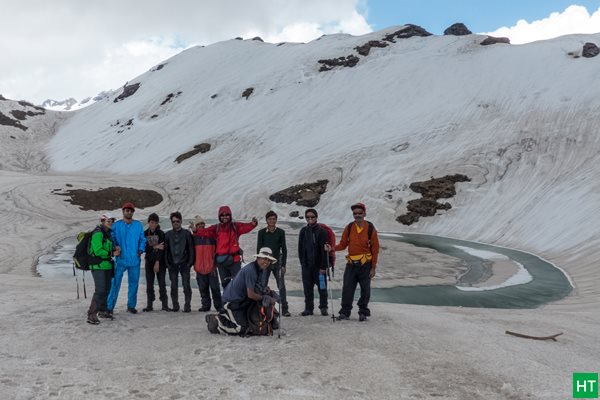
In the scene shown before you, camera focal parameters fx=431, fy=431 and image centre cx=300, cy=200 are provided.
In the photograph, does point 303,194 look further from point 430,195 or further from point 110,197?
point 110,197

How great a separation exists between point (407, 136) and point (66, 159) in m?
64.3

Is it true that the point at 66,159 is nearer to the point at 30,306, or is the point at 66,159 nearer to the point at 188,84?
the point at 188,84

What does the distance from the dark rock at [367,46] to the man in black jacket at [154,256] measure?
77776 mm

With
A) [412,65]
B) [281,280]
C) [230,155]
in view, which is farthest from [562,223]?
[412,65]

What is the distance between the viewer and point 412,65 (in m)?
70.3

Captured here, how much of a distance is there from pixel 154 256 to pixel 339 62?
247 feet

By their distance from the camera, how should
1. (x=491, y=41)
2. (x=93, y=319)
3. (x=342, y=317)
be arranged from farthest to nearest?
(x=491, y=41), (x=342, y=317), (x=93, y=319)

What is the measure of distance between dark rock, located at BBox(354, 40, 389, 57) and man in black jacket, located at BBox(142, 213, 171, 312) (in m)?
77.8

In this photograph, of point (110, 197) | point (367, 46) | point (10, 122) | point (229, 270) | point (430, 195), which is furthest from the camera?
point (10, 122)

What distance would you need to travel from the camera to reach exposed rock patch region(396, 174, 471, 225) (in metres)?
38.1

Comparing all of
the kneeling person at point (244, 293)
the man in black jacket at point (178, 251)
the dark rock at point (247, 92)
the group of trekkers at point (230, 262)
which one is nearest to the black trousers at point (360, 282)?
the group of trekkers at point (230, 262)

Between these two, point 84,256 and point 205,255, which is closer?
point 84,256

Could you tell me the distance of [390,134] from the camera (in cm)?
5362

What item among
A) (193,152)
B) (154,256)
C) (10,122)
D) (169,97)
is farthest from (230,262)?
(10,122)
